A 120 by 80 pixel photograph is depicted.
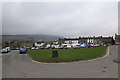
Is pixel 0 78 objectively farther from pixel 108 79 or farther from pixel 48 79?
pixel 108 79

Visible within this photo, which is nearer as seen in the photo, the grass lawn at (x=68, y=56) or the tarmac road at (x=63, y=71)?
the tarmac road at (x=63, y=71)

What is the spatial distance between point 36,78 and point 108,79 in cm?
416

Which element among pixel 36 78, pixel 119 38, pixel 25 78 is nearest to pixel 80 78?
pixel 36 78

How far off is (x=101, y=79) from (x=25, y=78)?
174 inches

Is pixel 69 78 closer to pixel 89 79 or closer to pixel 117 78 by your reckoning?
pixel 89 79

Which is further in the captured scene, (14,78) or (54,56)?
(54,56)

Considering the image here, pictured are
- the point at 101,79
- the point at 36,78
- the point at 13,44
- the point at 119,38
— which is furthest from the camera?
the point at 119,38

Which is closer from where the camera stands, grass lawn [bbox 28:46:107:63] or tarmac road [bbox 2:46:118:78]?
tarmac road [bbox 2:46:118:78]

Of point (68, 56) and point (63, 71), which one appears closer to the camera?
point (63, 71)

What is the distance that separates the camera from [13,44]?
61.7m

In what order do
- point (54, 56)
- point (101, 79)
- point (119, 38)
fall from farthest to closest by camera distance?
point (119, 38)
point (54, 56)
point (101, 79)

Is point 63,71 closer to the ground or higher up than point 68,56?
closer to the ground

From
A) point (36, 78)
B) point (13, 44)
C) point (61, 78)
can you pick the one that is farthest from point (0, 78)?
point (13, 44)

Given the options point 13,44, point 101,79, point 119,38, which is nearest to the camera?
point 101,79
